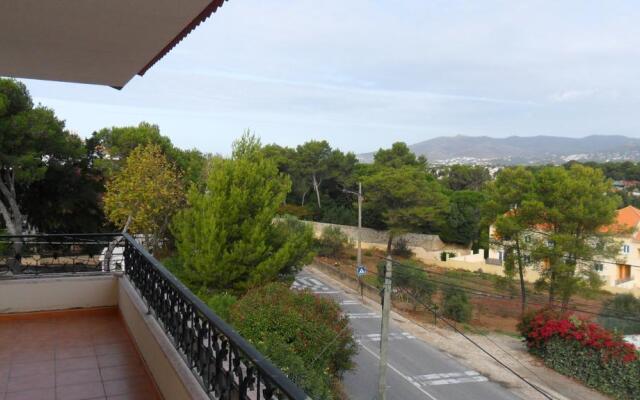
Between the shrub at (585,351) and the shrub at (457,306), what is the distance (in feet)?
11.9

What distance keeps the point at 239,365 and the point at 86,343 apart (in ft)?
7.52

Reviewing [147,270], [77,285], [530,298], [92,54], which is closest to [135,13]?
[92,54]

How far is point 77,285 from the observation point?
427cm

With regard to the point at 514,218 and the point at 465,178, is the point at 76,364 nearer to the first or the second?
the point at 514,218

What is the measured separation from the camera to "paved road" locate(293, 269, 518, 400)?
37.5 feet

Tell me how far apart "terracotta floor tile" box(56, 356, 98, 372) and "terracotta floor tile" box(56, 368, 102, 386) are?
6 centimetres

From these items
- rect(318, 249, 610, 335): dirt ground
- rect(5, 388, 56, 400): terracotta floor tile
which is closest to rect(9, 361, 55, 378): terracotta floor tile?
rect(5, 388, 56, 400): terracotta floor tile

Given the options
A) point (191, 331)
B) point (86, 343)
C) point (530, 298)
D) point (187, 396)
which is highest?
point (191, 331)

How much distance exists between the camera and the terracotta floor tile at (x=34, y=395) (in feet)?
8.49

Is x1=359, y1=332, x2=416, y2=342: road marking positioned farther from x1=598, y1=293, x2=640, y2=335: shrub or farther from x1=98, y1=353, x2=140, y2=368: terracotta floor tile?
x1=98, y1=353, x2=140, y2=368: terracotta floor tile

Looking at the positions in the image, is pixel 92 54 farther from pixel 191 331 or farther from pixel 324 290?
pixel 324 290

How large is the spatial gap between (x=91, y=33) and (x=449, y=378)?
12527 mm

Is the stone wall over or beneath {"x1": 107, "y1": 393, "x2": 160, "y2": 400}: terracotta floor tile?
beneath

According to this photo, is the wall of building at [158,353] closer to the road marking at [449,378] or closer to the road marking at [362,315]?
the road marking at [449,378]
